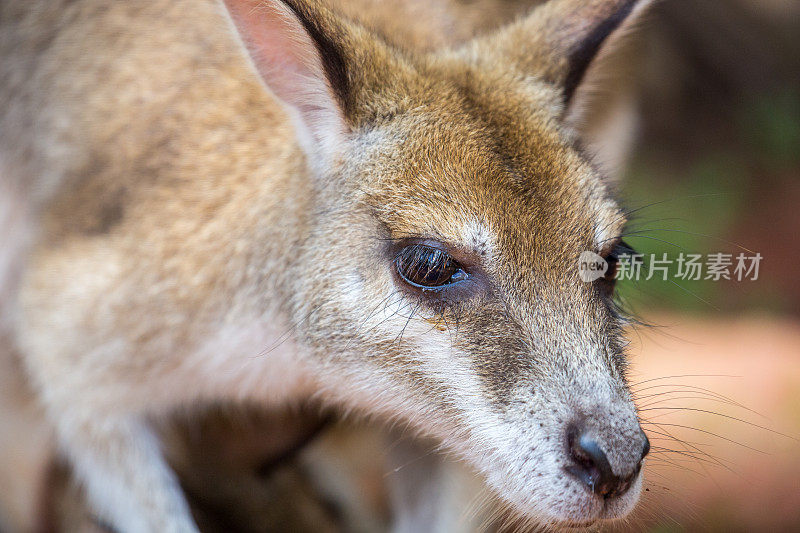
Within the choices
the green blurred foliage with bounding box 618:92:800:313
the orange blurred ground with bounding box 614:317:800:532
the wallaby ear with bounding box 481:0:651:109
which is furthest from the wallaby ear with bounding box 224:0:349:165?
the green blurred foliage with bounding box 618:92:800:313

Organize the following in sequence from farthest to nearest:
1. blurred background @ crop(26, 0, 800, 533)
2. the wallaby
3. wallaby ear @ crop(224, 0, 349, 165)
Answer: blurred background @ crop(26, 0, 800, 533)
wallaby ear @ crop(224, 0, 349, 165)
the wallaby

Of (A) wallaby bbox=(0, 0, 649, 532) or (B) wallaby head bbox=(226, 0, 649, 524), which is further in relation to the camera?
(A) wallaby bbox=(0, 0, 649, 532)

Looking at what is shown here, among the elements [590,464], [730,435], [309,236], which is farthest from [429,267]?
[730,435]

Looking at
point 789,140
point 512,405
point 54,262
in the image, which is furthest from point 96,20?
point 789,140

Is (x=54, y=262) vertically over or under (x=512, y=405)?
under

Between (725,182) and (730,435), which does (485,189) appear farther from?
(725,182)

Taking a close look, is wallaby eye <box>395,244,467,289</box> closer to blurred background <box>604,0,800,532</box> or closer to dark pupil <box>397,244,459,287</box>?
dark pupil <box>397,244,459,287</box>

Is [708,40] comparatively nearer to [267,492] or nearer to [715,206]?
[715,206]
